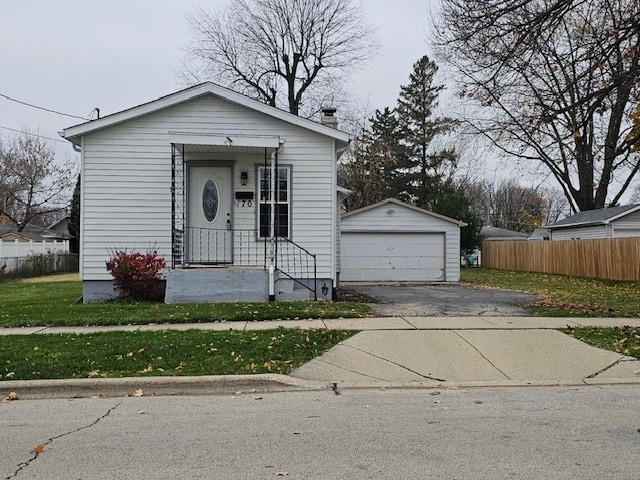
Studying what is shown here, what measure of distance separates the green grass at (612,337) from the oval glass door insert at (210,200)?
828 centimetres

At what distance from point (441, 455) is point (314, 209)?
978cm

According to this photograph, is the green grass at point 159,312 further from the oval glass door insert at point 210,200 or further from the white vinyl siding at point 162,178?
the oval glass door insert at point 210,200

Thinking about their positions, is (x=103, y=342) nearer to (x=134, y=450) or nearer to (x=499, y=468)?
(x=134, y=450)

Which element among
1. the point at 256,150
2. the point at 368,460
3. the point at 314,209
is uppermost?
the point at 256,150

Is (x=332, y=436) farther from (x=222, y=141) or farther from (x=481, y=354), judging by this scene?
(x=222, y=141)

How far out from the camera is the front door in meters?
13.9

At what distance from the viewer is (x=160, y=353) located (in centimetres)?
778

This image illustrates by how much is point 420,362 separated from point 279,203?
22.9ft

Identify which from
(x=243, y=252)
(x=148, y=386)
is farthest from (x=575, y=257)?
(x=148, y=386)

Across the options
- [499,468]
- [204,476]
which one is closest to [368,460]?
[499,468]

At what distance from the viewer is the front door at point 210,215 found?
13883mm

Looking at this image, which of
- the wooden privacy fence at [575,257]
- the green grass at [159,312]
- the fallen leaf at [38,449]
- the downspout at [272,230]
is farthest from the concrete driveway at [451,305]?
the wooden privacy fence at [575,257]

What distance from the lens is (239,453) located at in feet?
15.0

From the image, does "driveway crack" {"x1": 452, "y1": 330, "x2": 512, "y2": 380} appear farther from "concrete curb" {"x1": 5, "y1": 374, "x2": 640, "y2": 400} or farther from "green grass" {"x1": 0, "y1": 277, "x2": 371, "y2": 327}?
"green grass" {"x1": 0, "y1": 277, "x2": 371, "y2": 327}
